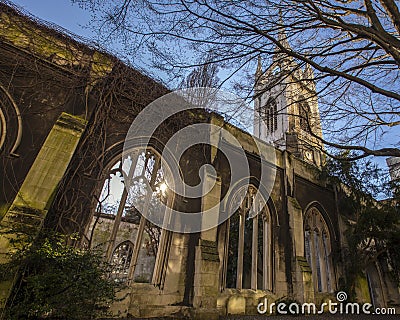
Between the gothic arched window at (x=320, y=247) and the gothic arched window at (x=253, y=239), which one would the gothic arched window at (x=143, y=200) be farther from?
the gothic arched window at (x=320, y=247)

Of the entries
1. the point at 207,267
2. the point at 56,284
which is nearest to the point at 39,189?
the point at 56,284

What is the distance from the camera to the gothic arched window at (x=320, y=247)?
30.2 feet

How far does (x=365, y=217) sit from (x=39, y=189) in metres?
10.7

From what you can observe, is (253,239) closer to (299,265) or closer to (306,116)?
(299,265)

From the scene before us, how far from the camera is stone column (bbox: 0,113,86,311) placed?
354cm

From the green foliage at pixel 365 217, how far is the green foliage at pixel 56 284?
897 centimetres

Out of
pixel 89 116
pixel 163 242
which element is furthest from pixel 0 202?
pixel 163 242

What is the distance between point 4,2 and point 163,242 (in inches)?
267

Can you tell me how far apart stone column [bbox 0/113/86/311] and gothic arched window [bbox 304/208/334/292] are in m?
8.86

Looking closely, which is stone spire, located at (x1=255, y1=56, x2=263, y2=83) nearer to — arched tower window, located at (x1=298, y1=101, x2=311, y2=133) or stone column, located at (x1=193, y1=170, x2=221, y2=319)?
arched tower window, located at (x1=298, y1=101, x2=311, y2=133)

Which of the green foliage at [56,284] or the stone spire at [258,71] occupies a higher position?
the stone spire at [258,71]

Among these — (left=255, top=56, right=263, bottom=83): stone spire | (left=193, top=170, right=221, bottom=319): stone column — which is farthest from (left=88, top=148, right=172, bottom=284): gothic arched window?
(left=255, top=56, right=263, bottom=83): stone spire

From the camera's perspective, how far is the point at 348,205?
34.6 ft

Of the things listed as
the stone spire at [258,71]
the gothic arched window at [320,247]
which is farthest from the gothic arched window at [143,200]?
the gothic arched window at [320,247]
